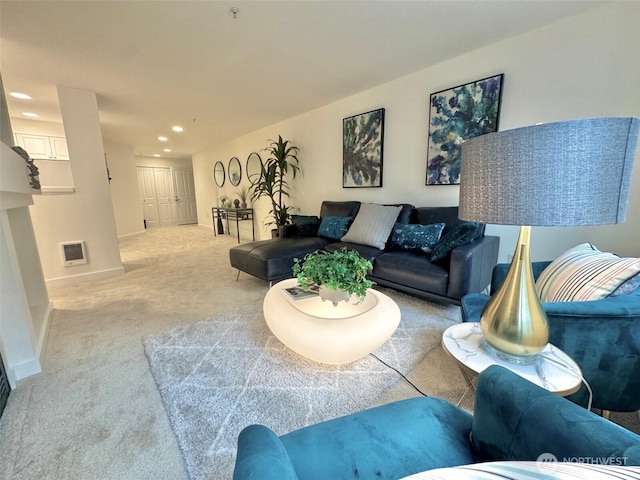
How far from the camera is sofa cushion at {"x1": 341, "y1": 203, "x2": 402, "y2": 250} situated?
282 cm

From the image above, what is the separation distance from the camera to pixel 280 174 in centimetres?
462

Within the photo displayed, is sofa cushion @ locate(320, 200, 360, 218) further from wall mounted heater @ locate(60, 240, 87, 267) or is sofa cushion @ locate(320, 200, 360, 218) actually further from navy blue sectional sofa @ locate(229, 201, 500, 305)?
wall mounted heater @ locate(60, 240, 87, 267)

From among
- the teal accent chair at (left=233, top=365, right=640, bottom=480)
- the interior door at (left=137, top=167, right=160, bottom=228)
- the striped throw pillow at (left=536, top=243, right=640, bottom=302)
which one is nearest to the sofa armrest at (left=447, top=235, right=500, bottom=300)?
the striped throw pillow at (left=536, top=243, right=640, bottom=302)

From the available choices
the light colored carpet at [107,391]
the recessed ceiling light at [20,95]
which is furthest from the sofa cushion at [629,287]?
the recessed ceiling light at [20,95]

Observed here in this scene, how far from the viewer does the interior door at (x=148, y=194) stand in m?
8.26

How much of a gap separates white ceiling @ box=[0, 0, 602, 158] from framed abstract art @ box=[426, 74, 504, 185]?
0.37 meters

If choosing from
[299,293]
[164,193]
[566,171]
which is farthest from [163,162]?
[566,171]

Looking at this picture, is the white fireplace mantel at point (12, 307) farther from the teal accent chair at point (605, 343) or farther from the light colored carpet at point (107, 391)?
the teal accent chair at point (605, 343)

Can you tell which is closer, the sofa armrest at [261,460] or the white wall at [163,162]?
the sofa armrest at [261,460]

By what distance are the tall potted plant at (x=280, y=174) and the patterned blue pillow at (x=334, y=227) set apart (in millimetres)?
1043

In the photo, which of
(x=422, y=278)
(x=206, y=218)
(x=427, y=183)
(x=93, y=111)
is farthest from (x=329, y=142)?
(x=206, y=218)

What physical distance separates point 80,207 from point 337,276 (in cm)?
370

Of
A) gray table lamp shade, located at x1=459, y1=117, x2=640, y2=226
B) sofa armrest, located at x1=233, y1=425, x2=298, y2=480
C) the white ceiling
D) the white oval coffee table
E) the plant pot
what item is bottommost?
the white oval coffee table

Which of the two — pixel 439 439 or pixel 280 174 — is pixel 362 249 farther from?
pixel 280 174
